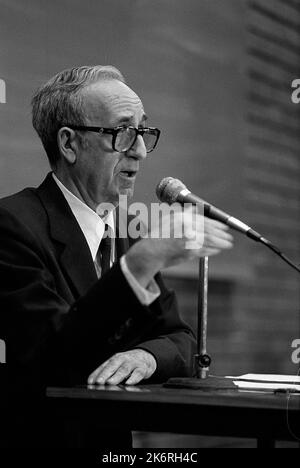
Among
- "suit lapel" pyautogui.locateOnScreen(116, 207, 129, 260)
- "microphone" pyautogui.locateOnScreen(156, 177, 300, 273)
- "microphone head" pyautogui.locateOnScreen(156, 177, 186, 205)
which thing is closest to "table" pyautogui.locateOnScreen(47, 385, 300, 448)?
"microphone" pyautogui.locateOnScreen(156, 177, 300, 273)

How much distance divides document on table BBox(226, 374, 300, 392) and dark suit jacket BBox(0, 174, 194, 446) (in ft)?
0.63

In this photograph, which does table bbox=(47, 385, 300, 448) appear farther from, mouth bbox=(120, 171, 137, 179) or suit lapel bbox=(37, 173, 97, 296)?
mouth bbox=(120, 171, 137, 179)

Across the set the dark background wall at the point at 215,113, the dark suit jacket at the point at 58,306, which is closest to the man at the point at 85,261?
the dark suit jacket at the point at 58,306

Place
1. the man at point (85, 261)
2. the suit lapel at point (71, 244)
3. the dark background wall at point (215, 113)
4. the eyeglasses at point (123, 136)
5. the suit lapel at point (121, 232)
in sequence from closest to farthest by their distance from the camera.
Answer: the man at point (85, 261), the suit lapel at point (71, 244), the eyeglasses at point (123, 136), the suit lapel at point (121, 232), the dark background wall at point (215, 113)

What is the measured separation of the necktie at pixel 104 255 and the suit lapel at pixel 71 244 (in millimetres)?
110

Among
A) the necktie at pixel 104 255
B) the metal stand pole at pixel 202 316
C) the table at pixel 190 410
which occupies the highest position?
the necktie at pixel 104 255

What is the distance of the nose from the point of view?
6.72 ft

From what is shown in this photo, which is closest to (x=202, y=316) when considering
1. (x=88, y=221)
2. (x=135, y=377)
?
(x=135, y=377)

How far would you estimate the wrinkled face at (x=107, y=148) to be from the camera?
206 cm

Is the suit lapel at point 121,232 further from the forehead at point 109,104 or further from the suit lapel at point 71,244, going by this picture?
the forehead at point 109,104

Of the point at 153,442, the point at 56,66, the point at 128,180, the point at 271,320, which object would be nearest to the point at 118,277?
the point at 128,180
